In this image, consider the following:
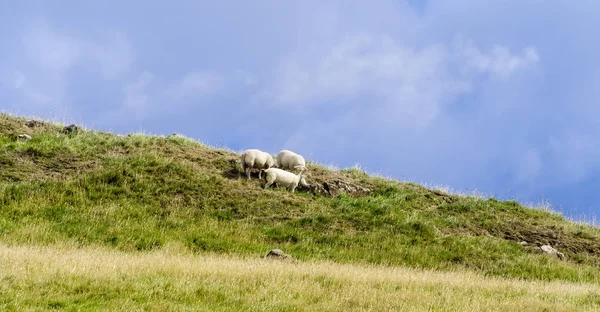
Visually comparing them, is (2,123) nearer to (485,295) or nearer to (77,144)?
(77,144)

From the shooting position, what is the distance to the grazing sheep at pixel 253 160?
23547 millimetres

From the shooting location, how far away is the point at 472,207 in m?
24.7

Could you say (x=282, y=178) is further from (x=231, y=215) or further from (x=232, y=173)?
(x=231, y=215)

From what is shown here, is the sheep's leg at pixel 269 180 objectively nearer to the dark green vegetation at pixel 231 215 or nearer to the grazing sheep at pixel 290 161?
the dark green vegetation at pixel 231 215

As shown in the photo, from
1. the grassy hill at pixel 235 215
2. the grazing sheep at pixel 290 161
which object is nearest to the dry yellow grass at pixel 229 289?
the grassy hill at pixel 235 215

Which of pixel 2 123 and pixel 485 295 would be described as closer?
pixel 485 295

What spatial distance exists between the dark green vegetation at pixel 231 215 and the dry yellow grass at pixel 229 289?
4142 mm

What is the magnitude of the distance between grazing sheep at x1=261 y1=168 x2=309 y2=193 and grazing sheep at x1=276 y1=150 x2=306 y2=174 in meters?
1.30

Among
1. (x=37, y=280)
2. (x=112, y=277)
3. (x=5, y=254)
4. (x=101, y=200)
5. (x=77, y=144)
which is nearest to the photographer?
(x=37, y=280)

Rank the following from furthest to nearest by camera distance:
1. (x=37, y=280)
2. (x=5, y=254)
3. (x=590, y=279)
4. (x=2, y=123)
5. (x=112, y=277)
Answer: (x=2, y=123), (x=590, y=279), (x=5, y=254), (x=112, y=277), (x=37, y=280)

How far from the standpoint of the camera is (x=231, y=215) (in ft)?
65.4

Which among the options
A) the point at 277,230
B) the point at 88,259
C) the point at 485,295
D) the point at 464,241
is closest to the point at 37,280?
the point at 88,259

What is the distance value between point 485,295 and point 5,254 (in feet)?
30.7

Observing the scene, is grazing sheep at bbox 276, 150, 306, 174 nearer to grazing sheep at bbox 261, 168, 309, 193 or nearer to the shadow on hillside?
grazing sheep at bbox 261, 168, 309, 193
